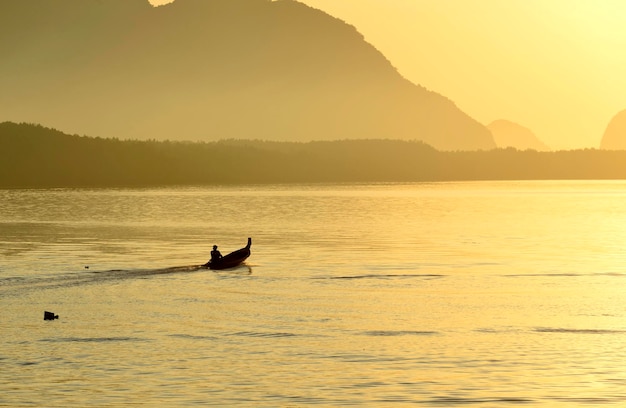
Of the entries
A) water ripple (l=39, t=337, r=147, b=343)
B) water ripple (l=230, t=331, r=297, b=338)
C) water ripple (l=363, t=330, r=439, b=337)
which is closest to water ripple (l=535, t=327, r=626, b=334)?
water ripple (l=363, t=330, r=439, b=337)

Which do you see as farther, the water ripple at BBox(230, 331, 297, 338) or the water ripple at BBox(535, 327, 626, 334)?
the water ripple at BBox(535, 327, 626, 334)

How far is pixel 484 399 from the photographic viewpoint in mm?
29234

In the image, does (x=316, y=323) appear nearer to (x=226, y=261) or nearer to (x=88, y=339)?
(x=88, y=339)

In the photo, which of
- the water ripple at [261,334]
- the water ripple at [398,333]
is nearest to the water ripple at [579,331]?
the water ripple at [398,333]

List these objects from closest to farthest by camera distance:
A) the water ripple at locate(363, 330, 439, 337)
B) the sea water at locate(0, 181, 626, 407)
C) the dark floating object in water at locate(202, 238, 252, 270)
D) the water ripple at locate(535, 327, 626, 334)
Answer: the sea water at locate(0, 181, 626, 407), the water ripple at locate(363, 330, 439, 337), the water ripple at locate(535, 327, 626, 334), the dark floating object in water at locate(202, 238, 252, 270)

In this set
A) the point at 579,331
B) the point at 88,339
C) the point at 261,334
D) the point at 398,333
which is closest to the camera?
the point at 88,339

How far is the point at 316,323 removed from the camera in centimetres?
4244

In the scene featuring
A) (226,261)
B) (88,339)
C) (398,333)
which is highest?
(226,261)

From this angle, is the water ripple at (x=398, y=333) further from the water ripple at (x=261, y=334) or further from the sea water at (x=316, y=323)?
the water ripple at (x=261, y=334)

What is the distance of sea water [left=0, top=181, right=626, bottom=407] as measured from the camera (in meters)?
30.7

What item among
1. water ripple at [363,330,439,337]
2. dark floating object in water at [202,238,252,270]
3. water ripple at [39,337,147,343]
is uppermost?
dark floating object in water at [202,238,252,270]

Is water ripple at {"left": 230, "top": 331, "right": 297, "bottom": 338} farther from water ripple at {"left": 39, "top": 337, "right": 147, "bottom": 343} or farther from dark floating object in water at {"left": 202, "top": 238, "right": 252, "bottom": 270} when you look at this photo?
dark floating object in water at {"left": 202, "top": 238, "right": 252, "bottom": 270}

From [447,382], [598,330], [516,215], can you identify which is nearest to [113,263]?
[598,330]

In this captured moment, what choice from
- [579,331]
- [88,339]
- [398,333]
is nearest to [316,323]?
[398,333]
